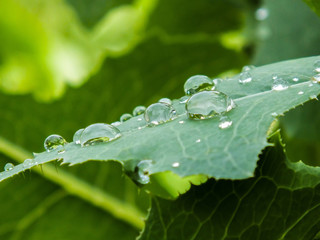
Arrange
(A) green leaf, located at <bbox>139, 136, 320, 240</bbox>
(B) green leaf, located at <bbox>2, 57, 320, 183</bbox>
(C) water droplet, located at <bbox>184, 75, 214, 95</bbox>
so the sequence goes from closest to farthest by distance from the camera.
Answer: (B) green leaf, located at <bbox>2, 57, 320, 183</bbox> < (A) green leaf, located at <bbox>139, 136, 320, 240</bbox> < (C) water droplet, located at <bbox>184, 75, 214, 95</bbox>

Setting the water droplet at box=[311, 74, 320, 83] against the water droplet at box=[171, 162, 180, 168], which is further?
the water droplet at box=[311, 74, 320, 83]

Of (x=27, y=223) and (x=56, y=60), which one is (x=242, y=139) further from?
(x=56, y=60)

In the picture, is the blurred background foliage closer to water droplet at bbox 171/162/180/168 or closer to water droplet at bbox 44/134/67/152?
water droplet at bbox 44/134/67/152

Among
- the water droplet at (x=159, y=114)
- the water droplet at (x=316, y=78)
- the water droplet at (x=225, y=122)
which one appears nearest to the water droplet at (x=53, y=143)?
the water droplet at (x=159, y=114)

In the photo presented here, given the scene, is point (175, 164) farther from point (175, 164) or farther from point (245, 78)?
point (245, 78)

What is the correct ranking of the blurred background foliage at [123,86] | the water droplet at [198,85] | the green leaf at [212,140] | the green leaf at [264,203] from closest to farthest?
the green leaf at [212,140] → the green leaf at [264,203] → the water droplet at [198,85] → the blurred background foliage at [123,86]

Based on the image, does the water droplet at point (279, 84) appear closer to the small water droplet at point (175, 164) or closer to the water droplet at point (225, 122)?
the water droplet at point (225, 122)

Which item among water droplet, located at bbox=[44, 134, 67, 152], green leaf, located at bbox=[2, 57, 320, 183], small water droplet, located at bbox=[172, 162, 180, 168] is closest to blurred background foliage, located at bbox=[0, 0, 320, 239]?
water droplet, located at bbox=[44, 134, 67, 152]
